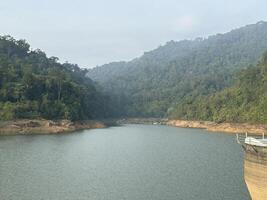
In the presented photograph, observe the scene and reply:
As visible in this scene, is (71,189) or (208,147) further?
(208,147)

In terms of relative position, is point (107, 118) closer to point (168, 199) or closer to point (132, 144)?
point (132, 144)

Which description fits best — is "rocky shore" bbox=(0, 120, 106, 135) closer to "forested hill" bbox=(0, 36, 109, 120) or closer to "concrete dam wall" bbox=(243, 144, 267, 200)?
"forested hill" bbox=(0, 36, 109, 120)

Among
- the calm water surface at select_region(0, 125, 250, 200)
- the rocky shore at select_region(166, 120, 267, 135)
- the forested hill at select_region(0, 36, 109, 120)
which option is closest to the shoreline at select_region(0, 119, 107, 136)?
the forested hill at select_region(0, 36, 109, 120)

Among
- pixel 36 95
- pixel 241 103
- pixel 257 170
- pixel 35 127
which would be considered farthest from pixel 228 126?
pixel 257 170

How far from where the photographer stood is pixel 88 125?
124 metres

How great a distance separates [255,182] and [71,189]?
684 inches

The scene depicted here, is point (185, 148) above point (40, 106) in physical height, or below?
below

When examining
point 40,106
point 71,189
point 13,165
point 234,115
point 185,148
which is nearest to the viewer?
point 71,189

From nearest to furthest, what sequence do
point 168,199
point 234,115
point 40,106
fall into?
point 168,199, point 40,106, point 234,115

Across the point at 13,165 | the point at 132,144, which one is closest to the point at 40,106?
the point at 132,144

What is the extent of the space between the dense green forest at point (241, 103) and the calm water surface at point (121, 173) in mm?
45980

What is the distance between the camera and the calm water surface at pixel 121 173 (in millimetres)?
34469

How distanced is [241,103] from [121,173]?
84.9m

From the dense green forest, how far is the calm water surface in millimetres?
45980
